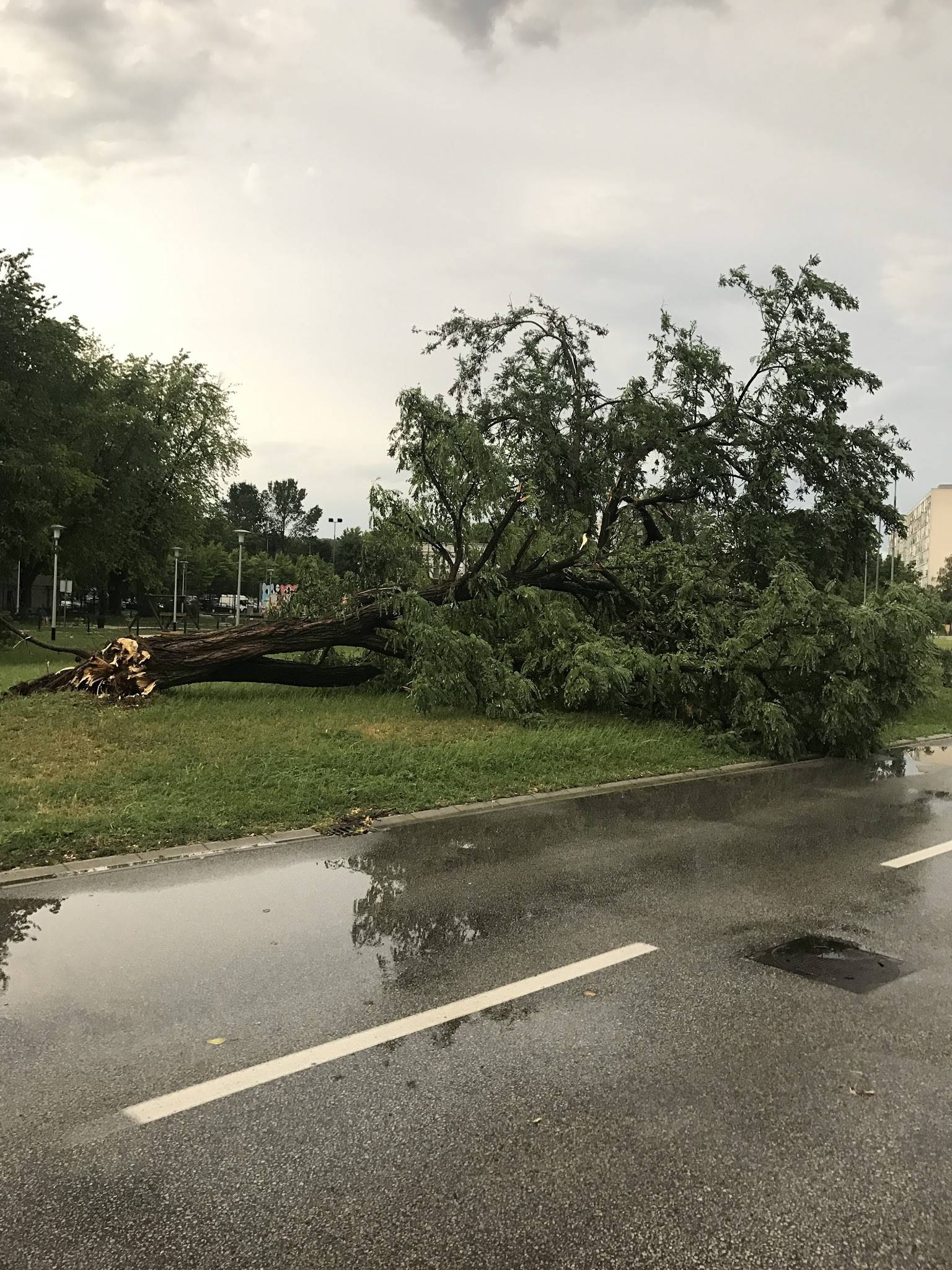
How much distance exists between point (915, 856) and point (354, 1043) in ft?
17.7

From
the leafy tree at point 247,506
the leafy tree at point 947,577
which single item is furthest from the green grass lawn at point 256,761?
the leafy tree at point 247,506

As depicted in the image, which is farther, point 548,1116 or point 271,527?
point 271,527

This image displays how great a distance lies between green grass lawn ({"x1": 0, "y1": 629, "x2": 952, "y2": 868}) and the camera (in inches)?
303

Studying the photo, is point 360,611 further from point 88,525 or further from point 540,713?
point 88,525

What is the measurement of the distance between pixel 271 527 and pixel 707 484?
5439 inches

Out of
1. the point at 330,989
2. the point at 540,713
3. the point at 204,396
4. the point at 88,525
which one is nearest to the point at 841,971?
the point at 330,989

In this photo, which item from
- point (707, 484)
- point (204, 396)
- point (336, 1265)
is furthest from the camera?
point (204, 396)

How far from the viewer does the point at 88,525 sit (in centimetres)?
3634

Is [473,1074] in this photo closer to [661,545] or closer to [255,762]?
[255,762]

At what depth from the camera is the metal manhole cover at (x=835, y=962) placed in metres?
4.88

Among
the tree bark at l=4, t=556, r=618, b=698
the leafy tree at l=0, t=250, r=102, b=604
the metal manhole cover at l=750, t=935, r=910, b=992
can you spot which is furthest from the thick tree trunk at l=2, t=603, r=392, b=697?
the leafy tree at l=0, t=250, r=102, b=604

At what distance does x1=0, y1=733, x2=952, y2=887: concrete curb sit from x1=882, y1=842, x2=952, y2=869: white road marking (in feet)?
10.3

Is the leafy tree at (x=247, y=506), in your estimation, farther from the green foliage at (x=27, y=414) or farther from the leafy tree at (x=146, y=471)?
the green foliage at (x=27, y=414)

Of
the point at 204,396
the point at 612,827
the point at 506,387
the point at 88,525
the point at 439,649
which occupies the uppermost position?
the point at 204,396
